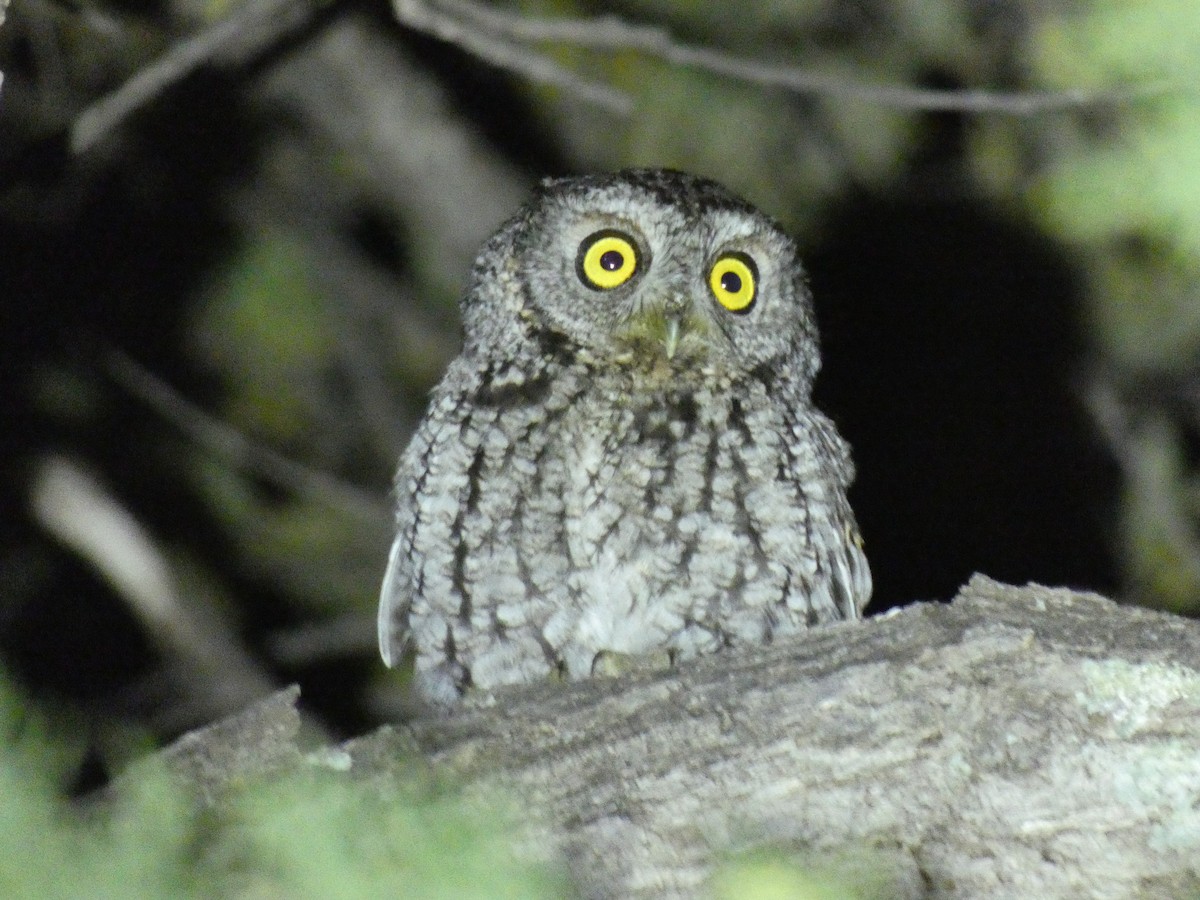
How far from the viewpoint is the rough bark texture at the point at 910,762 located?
178cm

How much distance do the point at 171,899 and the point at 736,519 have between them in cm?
201

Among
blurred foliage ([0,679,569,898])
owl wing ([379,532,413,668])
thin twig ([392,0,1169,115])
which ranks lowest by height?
blurred foliage ([0,679,569,898])

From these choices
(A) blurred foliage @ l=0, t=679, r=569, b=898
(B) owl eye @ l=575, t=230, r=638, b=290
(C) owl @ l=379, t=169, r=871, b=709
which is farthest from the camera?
(B) owl eye @ l=575, t=230, r=638, b=290

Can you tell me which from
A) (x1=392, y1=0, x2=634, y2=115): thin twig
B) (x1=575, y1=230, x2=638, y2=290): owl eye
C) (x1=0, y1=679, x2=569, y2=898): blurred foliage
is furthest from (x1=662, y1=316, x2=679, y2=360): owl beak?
(x1=0, y1=679, x2=569, y2=898): blurred foliage

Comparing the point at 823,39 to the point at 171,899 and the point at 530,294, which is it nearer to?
the point at 530,294

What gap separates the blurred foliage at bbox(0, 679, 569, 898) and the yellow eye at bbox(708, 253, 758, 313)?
87.8 inches

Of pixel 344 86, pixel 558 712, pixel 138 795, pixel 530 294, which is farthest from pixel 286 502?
pixel 138 795

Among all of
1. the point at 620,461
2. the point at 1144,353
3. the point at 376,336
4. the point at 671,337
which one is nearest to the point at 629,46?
the point at 671,337

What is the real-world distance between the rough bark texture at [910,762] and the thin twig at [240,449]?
108 inches

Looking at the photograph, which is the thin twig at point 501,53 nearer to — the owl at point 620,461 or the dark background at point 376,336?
the owl at point 620,461

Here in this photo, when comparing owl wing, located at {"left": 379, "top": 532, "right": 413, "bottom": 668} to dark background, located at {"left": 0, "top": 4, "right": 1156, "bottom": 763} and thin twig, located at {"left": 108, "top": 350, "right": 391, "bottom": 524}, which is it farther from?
thin twig, located at {"left": 108, "top": 350, "right": 391, "bottom": 524}

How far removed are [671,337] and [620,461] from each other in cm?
29

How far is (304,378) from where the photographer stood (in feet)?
17.1

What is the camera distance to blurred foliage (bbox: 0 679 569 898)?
0.76 meters
